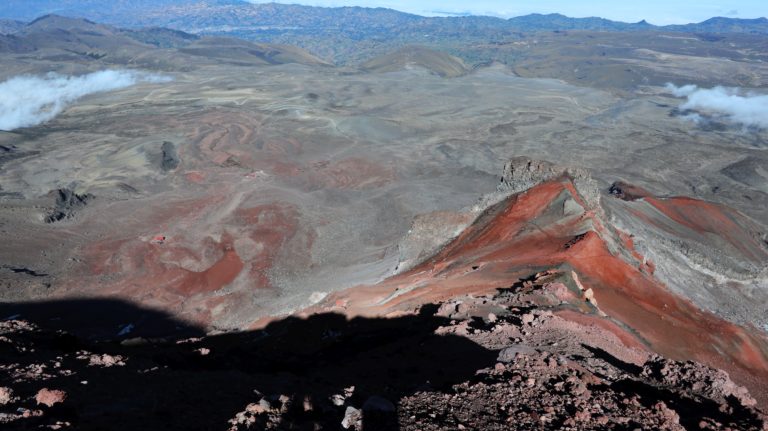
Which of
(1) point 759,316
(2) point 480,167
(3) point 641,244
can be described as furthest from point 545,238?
(2) point 480,167

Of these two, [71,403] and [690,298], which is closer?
[71,403]

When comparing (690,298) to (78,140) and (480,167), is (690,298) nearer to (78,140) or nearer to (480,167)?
(480,167)

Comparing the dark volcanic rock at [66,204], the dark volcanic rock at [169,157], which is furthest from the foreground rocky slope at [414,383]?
the dark volcanic rock at [169,157]

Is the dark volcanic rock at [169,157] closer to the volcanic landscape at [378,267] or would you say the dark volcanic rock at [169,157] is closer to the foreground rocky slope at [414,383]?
the volcanic landscape at [378,267]

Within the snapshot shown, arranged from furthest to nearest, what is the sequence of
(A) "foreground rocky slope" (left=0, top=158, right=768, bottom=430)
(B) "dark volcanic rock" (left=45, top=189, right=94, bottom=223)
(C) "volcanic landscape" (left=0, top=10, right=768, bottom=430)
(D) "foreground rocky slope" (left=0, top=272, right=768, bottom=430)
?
1. (B) "dark volcanic rock" (left=45, top=189, right=94, bottom=223)
2. (C) "volcanic landscape" (left=0, top=10, right=768, bottom=430)
3. (A) "foreground rocky slope" (left=0, top=158, right=768, bottom=430)
4. (D) "foreground rocky slope" (left=0, top=272, right=768, bottom=430)

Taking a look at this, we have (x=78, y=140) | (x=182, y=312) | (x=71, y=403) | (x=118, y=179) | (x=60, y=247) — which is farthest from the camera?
(x=78, y=140)

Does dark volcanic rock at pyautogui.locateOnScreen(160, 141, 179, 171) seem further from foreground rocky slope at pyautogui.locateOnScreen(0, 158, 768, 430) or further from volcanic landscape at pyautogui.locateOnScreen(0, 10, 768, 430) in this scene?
foreground rocky slope at pyautogui.locateOnScreen(0, 158, 768, 430)

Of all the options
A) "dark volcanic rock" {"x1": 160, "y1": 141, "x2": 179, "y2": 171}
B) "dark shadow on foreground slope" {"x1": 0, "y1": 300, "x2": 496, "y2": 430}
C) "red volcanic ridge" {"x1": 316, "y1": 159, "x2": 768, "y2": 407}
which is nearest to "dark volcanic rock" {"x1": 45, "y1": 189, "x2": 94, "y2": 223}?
"dark volcanic rock" {"x1": 160, "y1": 141, "x2": 179, "y2": 171}
